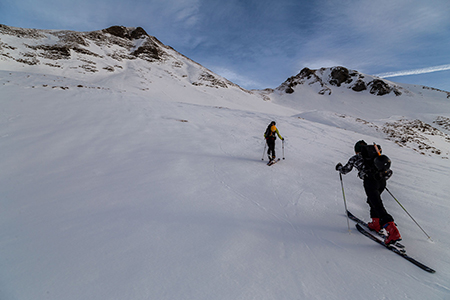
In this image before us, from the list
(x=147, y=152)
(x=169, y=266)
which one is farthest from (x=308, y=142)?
(x=169, y=266)

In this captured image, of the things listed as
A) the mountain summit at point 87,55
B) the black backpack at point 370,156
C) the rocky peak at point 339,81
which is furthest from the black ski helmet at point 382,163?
the rocky peak at point 339,81

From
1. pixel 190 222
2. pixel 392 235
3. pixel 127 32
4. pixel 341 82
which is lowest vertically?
pixel 190 222

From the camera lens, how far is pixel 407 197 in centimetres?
459

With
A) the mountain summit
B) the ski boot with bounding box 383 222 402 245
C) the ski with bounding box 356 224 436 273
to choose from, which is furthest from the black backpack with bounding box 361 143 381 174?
the mountain summit

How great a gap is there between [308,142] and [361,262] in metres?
8.34

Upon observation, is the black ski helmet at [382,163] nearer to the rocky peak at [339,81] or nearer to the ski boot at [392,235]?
the ski boot at [392,235]

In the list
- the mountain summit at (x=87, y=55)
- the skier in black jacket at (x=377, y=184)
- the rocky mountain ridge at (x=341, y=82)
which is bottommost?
the skier in black jacket at (x=377, y=184)

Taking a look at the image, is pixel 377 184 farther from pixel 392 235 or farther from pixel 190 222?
pixel 190 222

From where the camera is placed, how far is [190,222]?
3111mm

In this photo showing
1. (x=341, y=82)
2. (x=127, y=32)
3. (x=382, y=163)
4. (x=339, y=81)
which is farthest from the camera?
(x=127, y=32)

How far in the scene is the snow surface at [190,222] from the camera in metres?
2.08

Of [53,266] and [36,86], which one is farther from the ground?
[36,86]

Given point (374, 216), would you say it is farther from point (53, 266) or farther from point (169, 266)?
point (53, 266)

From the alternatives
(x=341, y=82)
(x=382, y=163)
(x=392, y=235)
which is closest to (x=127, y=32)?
(x=341, y=82)
